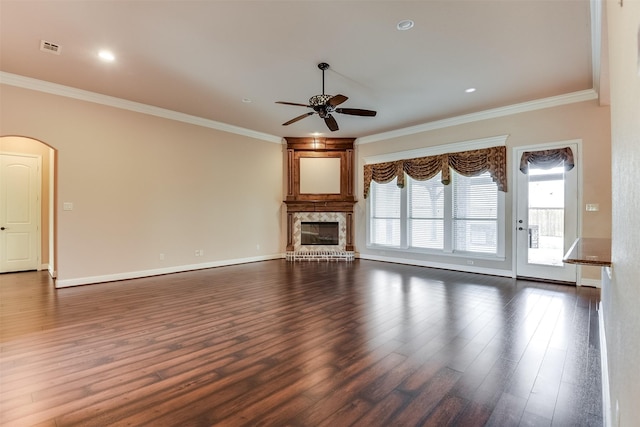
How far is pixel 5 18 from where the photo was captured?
9.94 feet

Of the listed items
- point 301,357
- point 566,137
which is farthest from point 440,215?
point 301,357

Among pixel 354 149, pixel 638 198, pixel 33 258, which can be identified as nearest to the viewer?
pixel 638 198

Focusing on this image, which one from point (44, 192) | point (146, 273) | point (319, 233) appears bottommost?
point (146, 273)

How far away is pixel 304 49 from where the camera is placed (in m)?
3.57

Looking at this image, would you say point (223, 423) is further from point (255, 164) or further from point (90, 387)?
point (255, 164)

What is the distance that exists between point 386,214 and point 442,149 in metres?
1.99

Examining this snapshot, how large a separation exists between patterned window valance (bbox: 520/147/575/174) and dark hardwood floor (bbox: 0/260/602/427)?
2.04m

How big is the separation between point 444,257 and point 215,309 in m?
4.77

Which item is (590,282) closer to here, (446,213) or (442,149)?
(446,213)

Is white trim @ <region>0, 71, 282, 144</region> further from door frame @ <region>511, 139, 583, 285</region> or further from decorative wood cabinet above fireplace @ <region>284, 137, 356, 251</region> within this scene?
door frame @ <region>511, 139, 583, 285</region>

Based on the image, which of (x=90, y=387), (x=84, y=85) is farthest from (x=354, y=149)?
(x=90, y=387)

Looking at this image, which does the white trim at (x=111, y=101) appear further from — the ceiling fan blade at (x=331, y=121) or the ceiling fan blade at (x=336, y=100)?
the ceiling fan blade at (x=336, y=100)

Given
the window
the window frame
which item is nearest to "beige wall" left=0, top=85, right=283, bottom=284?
the window frame

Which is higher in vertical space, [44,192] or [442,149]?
[442,149]
